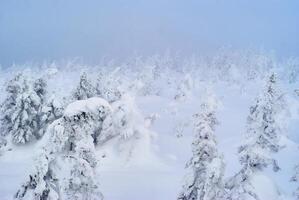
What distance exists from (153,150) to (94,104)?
36931 mm

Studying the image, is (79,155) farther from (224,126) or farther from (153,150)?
(224,126)

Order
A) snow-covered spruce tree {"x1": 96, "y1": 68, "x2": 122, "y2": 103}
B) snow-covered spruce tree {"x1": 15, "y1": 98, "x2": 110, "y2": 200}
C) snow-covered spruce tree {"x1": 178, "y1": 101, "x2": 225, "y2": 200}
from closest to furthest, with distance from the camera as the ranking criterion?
snow-covered spruce tree {"x1": 15, "y1": 98, "x2": 110, "y2": 200} < snow-covered spruce tree {"x1": 178, "y1": 101, "x2": 225, "y2": 200} < snow-covered spruce tree {"x1": 96, "y1": 68, "x2": 122, "y2": 103}

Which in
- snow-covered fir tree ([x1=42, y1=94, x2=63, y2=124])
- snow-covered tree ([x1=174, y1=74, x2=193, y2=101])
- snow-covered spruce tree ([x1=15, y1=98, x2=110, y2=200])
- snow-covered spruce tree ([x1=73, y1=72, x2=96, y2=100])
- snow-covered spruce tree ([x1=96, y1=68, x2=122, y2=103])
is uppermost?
snow-covered tree ([x1=174, y1=74, x2=193, y2=101])

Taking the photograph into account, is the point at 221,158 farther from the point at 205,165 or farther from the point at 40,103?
the point at 40,103

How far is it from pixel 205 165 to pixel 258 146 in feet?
10.5

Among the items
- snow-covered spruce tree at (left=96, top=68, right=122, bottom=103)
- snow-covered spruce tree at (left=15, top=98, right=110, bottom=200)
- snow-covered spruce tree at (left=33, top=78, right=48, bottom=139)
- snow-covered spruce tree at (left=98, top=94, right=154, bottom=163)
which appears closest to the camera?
snow-covered spruce tree at (left=15, top=98, right=110, bottom=200)

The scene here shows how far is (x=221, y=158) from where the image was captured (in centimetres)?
2581

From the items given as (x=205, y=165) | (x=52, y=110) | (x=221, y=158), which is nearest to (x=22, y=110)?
(x=52, y=110)

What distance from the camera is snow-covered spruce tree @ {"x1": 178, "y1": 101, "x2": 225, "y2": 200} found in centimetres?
2558

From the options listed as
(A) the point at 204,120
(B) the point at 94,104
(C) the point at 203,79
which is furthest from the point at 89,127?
(C) the point at 203,79

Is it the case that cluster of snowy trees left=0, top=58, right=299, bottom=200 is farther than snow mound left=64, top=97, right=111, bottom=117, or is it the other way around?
snow mound left=64, top=97, right=111, bottom=117

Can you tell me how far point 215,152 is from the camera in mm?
26391

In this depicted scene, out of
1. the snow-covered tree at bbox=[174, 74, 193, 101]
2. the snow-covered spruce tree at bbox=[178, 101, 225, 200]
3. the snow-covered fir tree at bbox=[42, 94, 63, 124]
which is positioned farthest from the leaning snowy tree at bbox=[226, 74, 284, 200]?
the snow-covered tree at bbox=[174, 74, 193, 101]

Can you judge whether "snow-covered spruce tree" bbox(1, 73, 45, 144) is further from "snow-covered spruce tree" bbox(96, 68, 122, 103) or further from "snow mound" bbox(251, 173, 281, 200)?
"snow mound" bbox(251, 173, 281, 200)
